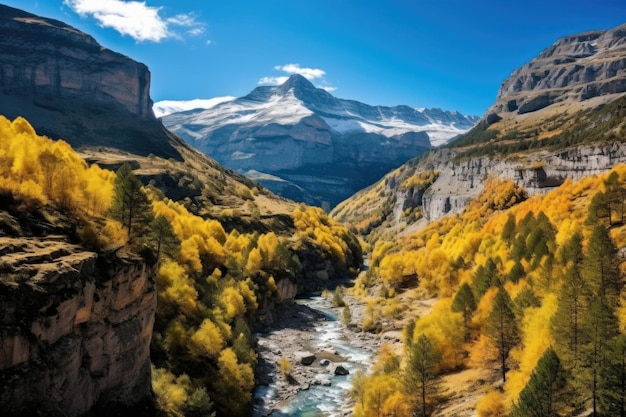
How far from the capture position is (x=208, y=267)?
86812mm

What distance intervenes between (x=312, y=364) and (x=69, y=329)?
4439cm

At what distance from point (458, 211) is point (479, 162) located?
24.7 meters

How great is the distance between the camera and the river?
5416 centimetres

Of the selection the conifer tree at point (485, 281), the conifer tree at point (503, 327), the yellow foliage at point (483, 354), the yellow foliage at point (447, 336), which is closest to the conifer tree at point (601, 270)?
the conifer tree at point (503, 327)

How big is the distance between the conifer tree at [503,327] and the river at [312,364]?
61.8 ft

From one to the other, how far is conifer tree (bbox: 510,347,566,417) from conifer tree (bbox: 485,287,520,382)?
1326cm

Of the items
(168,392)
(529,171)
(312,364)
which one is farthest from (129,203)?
(529,171)

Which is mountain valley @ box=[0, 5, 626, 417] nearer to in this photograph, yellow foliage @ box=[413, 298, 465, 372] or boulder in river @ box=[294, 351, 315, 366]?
yellow foliage @ box=[413, 298, 465, 372]

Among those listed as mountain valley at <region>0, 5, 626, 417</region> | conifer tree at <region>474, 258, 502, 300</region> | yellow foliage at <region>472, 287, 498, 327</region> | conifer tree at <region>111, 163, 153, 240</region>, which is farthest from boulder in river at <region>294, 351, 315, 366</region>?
conifer tree at <region>111, 163, 153, 240</region>

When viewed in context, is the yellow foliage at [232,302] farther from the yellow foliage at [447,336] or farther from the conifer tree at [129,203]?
the yellow foliage at [447,336]

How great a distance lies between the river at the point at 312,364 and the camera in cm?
5416

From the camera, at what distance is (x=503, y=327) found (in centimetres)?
5116

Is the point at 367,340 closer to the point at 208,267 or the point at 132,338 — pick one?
the point at 208,267

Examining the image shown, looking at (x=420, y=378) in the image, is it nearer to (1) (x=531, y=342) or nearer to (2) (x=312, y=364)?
(1) (x=531, y=342)
